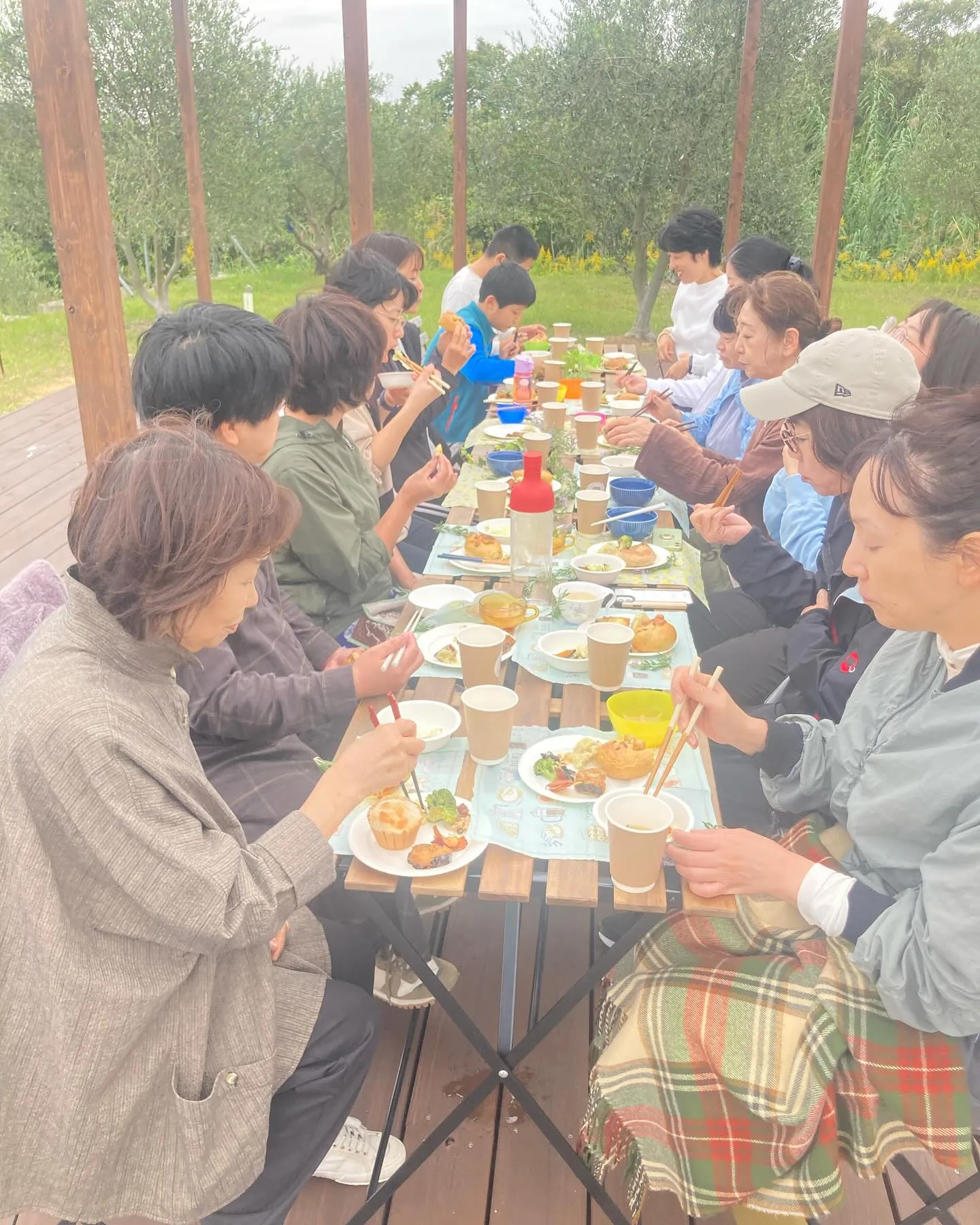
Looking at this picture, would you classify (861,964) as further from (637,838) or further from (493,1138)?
(493,1138)

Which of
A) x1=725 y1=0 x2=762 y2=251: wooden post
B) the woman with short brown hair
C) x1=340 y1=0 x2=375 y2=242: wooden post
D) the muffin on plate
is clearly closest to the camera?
the woman with short brown hair

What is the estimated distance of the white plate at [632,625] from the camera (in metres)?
1.98

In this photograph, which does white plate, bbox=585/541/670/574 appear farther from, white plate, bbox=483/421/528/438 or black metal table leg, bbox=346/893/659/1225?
white plate, bbox=483/421/528/438

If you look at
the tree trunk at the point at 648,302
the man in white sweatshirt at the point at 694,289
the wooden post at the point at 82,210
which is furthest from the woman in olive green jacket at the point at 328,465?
the tree trunk at the point at 648,302

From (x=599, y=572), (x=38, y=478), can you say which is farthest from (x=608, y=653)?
(x=38, y=478)

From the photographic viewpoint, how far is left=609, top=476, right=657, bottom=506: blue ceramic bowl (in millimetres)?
2893

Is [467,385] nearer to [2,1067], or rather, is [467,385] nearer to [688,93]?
[2,1067]

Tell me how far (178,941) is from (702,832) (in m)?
0.76

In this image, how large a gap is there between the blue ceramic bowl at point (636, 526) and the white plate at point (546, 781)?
1.01 metres

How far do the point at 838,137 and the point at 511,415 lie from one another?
2893mm

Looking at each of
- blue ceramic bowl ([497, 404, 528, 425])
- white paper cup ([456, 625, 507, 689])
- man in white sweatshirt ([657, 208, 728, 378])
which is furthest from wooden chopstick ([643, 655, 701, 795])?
man in white sweatshirt ([657, 208, 728, 378])

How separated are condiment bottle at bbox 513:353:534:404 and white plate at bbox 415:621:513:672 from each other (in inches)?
97.5

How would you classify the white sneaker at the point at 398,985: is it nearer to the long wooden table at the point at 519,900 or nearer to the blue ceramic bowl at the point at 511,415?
the long wooden table at the point at 519,900

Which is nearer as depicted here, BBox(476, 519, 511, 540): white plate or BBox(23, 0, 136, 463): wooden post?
BBox(476, 519, 511, 540): white plate
